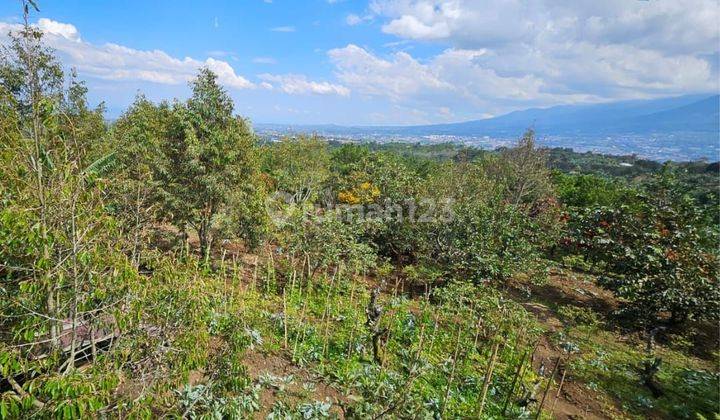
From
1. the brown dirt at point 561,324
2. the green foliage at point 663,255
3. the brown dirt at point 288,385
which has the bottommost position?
the brown dirt at point 561,324

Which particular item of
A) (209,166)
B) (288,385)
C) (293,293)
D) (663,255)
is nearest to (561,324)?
(663,255)

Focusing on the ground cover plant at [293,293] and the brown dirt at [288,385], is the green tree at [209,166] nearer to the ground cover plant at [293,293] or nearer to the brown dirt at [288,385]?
the ground cover plant at [293,293]

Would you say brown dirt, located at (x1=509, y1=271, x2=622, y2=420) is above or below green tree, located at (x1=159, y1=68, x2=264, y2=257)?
below

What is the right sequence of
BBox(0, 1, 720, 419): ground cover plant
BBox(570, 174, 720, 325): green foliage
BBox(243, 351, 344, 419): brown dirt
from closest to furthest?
BBox(0, 1, 720, 419): ground cover plant → BBox(243, 351, 344, 419): brown dirt → BBox(570, 174, 720, 325): green foliage

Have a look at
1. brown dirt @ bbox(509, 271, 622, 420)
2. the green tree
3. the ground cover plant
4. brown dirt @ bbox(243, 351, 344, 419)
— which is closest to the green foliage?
the ground cover plant

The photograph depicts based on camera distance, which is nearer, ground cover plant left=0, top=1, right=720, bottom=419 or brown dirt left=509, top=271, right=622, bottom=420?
ground cover plant left=0, top=1, right=720, bottom=419

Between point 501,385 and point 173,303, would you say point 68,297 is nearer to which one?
point 173,303

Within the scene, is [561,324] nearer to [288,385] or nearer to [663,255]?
[663,255]

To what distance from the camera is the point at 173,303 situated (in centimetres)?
350

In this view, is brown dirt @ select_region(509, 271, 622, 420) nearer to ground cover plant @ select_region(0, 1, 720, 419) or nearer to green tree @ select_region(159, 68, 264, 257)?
ground cover plant @ select_region(0, 1, 720, 419)

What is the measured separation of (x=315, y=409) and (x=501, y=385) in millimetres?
4146

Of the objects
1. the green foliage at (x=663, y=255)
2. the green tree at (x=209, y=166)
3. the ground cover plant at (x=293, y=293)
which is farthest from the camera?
the green tree at (x=209, y=166)

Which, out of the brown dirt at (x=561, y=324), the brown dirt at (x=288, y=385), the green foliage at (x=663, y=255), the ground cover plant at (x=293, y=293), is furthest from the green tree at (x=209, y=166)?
the green foliage at (x=663, y=255)

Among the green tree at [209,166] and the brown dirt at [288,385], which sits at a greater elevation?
the green tree at [209,166]
